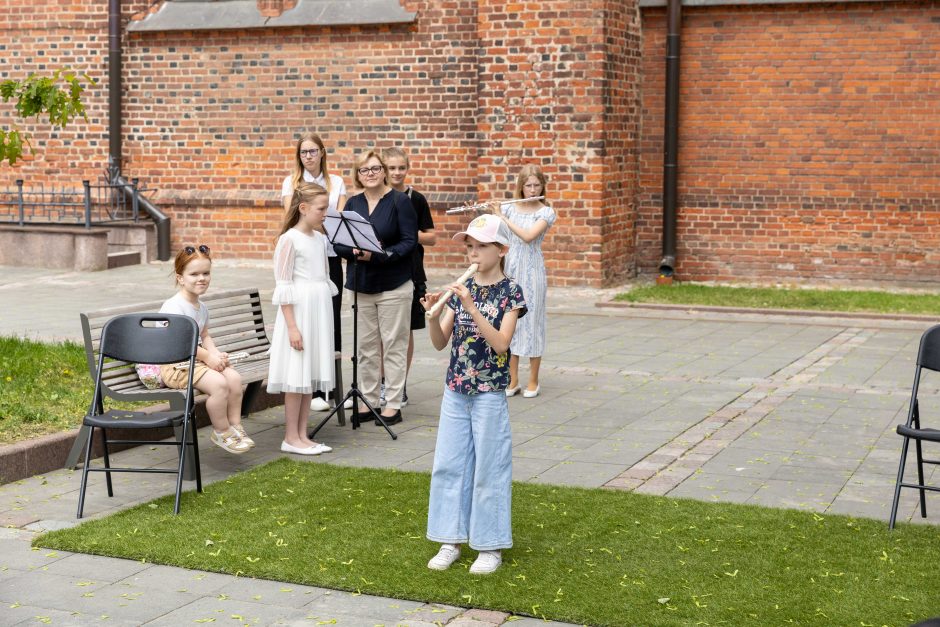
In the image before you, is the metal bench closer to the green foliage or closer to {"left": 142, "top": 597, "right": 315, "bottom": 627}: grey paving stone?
the green foliage

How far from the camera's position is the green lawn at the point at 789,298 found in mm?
14203

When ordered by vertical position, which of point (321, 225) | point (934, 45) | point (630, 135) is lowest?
point (321, 225)

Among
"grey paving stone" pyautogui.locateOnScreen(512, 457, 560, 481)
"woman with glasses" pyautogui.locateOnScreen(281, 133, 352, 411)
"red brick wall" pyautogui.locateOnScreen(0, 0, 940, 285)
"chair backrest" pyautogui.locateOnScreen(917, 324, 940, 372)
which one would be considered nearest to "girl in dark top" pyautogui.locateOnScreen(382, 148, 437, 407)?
"woman with glasses" pyautogui.locateOnScreen(281, 133, 352, 411)

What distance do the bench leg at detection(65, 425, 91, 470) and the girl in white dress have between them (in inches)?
47.8

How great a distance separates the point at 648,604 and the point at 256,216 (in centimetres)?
1356

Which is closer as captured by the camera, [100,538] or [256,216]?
[100,538]

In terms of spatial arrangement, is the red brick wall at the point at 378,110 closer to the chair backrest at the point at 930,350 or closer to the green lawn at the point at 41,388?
the green lawn at the point at 41,388

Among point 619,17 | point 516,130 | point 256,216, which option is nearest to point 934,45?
point 619,17

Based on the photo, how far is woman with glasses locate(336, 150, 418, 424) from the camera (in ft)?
28.8

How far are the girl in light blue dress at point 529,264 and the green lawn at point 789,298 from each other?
16.5 feet

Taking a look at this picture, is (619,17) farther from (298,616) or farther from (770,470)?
(298,616)

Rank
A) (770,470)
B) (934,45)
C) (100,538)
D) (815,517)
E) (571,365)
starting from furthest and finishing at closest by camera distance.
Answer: (934,45) → (571,365) → (770,470) → (815,517) → (100,538)

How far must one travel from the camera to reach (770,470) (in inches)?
298

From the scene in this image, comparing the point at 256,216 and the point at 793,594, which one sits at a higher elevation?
the point at 256,216
